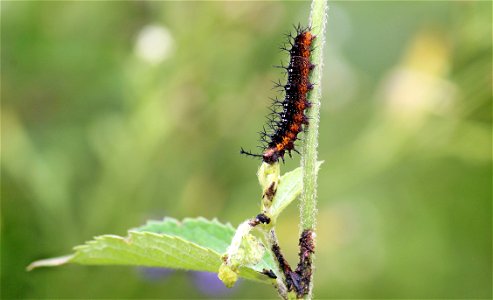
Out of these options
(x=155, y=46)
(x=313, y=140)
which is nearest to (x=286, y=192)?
(x=313, y=140)

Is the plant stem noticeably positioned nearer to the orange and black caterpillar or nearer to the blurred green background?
the orange and black caterpillar

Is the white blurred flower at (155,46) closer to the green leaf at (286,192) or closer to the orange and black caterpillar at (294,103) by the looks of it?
the orange and black caterpillar at (294,103)

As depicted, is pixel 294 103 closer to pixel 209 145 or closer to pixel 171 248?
pixel 171 248

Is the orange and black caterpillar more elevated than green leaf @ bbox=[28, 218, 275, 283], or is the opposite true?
the orange and black caterpillar

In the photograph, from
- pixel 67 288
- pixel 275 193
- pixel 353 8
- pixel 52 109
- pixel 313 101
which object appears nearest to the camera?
pixel 313 101

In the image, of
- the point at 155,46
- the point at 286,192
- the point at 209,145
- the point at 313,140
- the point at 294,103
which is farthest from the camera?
the point at 209,145

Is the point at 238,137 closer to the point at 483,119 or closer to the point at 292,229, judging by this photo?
the point at 292,229

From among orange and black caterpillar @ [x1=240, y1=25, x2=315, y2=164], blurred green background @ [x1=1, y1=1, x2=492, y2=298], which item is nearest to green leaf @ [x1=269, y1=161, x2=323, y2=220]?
orange and black caterpillar @ [x1=240, y1=25, x2=315, y2=164]

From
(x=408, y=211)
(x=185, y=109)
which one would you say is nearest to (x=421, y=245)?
(x=408, y=211)
